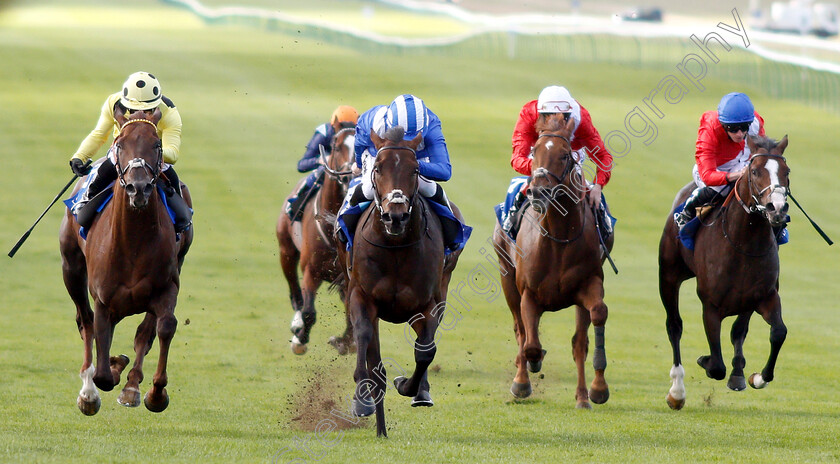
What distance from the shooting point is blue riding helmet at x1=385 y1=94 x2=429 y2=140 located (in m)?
7.88

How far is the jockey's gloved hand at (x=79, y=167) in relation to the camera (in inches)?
331

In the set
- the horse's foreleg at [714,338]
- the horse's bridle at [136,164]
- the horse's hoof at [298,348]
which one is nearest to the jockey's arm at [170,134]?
the horse's bridle at [136,164]

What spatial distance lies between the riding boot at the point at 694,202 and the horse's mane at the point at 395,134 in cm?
274

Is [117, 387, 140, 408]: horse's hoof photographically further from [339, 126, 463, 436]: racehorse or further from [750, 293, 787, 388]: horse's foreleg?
[750, 293, 787, 388]: horse's foreleg

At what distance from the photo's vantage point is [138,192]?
7.34 m

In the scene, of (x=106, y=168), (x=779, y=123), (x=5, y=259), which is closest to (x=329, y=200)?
(x=106, y=168)

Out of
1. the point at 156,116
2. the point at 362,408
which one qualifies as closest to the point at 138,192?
the point at 156,116

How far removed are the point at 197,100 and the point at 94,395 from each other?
24378 millimetres

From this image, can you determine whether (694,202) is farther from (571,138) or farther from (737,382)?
(737,382)

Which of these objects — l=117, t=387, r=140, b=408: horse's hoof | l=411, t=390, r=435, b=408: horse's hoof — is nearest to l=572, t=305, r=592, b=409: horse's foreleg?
l=411, t=390, r=435, b=408: horse's hoof

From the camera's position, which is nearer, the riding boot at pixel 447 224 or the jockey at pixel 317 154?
the riding boot at pixel 447 224

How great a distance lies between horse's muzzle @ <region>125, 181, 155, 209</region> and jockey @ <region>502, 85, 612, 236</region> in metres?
2.72

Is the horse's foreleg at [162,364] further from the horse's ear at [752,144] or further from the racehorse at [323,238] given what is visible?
the horse's ear at [752,144]

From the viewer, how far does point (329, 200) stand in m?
10.6
